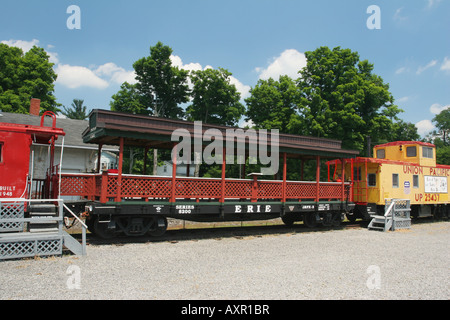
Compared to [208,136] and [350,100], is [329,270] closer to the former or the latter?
[208,136]

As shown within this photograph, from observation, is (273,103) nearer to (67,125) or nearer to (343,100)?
(343,100)

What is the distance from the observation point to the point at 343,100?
27.2 meters

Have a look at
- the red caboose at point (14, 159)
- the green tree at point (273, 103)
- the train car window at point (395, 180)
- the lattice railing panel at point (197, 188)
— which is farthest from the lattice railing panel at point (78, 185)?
the green tree at point (273, 103)

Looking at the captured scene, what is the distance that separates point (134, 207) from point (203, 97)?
24.8m

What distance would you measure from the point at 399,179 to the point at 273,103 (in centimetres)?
1621

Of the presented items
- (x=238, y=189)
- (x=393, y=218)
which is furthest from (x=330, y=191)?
(x=238, y=189)

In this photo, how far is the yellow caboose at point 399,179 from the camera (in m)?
15.2

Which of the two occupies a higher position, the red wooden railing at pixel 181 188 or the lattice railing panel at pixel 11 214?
the red wooden railing at pixel 181 188

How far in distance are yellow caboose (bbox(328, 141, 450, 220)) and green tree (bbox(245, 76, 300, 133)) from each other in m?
11.9

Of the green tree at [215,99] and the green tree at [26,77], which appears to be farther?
the green tree at [215,99]

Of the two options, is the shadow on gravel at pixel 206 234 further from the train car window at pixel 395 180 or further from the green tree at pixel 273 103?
the green tree at pixel 273 103

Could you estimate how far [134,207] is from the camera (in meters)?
9.53

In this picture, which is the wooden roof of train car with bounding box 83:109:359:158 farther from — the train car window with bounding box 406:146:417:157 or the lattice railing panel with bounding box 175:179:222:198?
the train car window with bounding box 406:146:417:157

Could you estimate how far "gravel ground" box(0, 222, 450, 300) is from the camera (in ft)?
17.2
